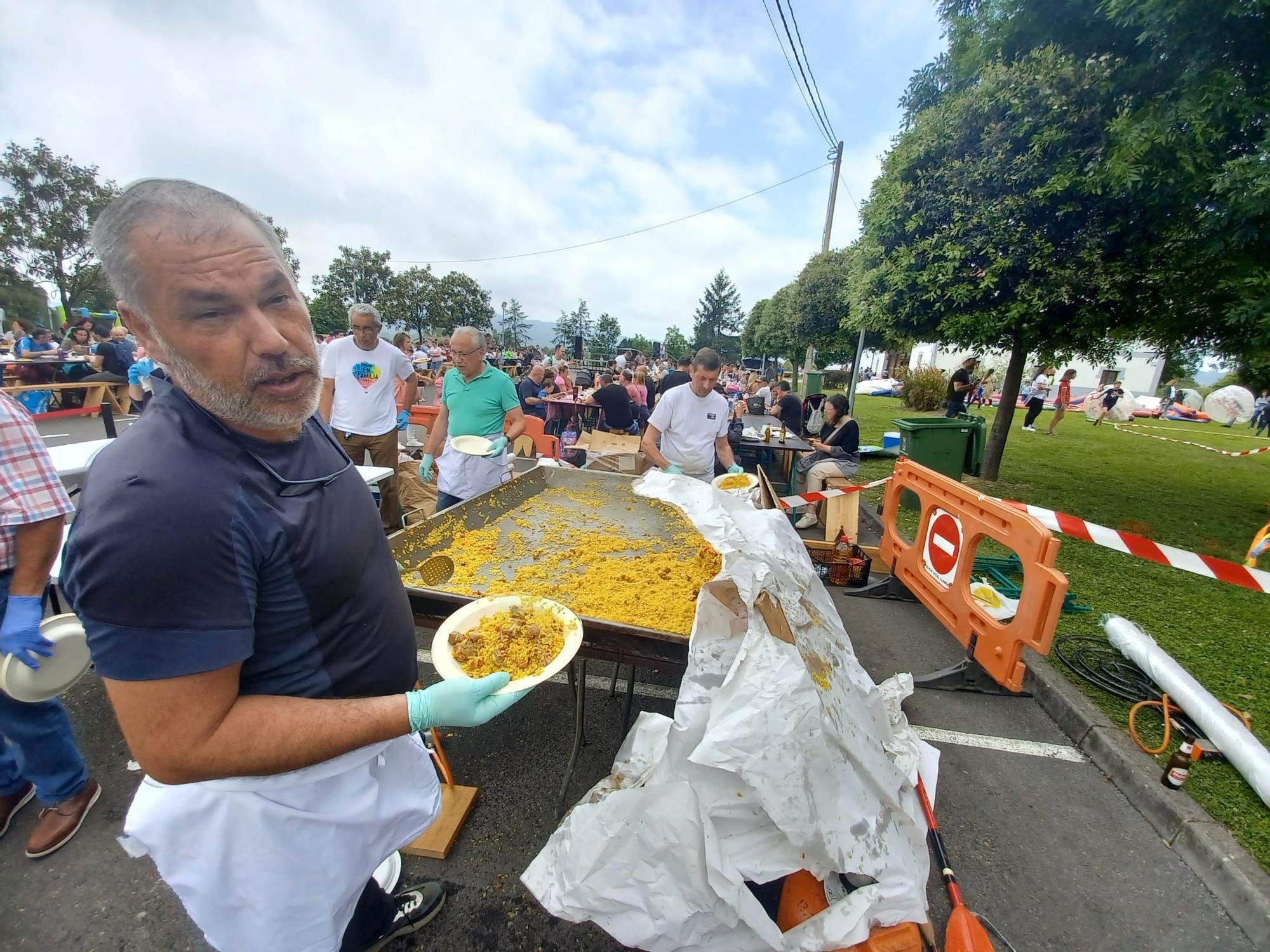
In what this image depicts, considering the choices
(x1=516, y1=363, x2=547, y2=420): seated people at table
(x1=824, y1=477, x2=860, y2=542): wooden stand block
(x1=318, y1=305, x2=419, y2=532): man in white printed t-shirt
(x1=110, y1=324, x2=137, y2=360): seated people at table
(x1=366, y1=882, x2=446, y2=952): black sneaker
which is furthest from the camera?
(x1=110, y1=324, x2=137, y2=360): seated people at table

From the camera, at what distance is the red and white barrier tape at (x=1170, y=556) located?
306 centimetres

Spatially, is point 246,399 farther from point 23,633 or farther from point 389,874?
point 389,874

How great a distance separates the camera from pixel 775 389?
44.1 feet

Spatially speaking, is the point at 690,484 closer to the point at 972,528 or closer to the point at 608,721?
the point at 608,721

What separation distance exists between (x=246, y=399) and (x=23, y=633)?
5.91 feet

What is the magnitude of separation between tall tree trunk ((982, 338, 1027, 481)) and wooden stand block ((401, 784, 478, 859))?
26.2 ft

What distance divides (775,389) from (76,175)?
3651 centimetres

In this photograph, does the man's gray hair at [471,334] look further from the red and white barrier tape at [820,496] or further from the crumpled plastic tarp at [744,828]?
the red and white barrier tape at [820,496]

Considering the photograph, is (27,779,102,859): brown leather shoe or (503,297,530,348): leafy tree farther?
(503,297,530,348): leafy tree

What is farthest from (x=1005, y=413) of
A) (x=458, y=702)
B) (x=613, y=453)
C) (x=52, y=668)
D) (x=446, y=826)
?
(x=52, y=668)

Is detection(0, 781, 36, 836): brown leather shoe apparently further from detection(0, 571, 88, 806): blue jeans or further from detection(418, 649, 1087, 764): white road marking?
detection(418, 649, 1087, 764): white road marking

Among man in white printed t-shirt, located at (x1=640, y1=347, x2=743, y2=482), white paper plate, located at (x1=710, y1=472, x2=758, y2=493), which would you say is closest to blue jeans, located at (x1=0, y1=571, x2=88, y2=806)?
white paper plate, located at (x1=710, y1=472, x2=758, y2=493)

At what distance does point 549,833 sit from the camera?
2.36 m

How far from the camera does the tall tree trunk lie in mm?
7266
